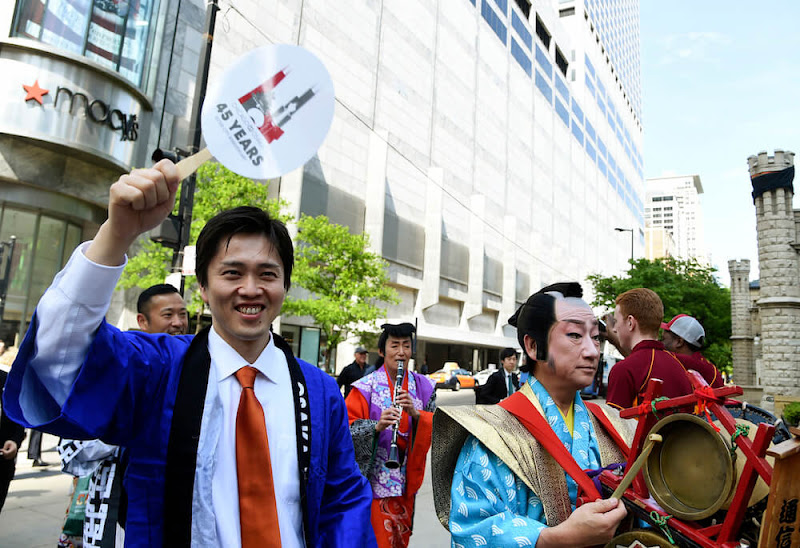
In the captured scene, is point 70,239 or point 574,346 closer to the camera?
point 574,346

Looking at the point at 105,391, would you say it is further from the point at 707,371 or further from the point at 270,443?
the point at 707,371

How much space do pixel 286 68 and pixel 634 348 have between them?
2857 millimetres

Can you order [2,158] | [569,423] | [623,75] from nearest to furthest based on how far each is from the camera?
[569,423] < [2,158] < [623,75]

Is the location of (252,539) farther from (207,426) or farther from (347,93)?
(347,93)

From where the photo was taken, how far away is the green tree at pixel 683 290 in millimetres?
31031

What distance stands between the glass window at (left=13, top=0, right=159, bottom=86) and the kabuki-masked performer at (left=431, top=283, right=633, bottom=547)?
17.4 meters

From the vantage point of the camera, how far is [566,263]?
181 feet

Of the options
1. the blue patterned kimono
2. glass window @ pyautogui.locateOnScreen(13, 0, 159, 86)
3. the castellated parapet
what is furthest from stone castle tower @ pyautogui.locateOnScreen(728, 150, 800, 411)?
glass window @ pyautogui.locateOnScreen(13, 0, 159, 86)

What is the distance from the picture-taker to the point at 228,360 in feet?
5.52

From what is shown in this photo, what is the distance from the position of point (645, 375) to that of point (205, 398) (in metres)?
2.82

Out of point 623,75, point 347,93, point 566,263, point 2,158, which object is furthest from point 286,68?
point 623,75

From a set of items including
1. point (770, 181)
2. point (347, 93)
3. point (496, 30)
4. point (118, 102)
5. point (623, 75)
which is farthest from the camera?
point (623, 75)

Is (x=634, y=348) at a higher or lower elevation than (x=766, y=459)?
higher

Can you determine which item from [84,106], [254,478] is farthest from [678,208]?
[254,478]
